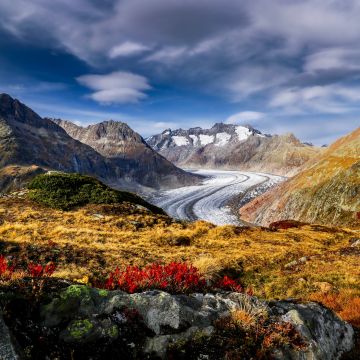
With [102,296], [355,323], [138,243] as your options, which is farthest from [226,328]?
[138,243]

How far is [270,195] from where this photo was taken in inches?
5443

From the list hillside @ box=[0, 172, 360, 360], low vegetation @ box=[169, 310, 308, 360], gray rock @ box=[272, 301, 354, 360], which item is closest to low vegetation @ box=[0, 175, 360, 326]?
hillside @ box=[0, 172, 360, 360]

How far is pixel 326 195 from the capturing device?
98.6m

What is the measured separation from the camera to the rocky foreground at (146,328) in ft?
20.7

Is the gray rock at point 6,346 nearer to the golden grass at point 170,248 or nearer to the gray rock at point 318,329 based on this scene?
the gray rock at point 318,329

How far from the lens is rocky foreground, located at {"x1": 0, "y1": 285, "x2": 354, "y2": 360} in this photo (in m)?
6.30

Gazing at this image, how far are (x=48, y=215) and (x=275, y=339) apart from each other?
35.6 metres

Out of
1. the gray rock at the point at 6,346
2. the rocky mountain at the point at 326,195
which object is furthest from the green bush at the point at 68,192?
the rocky mountain at the point at 326,195

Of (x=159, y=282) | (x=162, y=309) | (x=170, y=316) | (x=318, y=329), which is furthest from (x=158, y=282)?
(x=318, y=329)

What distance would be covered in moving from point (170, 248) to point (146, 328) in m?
22.9

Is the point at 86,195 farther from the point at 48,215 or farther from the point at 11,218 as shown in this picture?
the point at 11,218

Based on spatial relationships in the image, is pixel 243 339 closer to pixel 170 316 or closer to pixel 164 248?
pixel 170 316

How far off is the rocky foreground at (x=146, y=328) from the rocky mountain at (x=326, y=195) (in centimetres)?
8050

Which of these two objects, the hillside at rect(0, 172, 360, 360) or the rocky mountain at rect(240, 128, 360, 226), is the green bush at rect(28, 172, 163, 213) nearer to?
the hillside at rect(0, 172, 360, 360)
